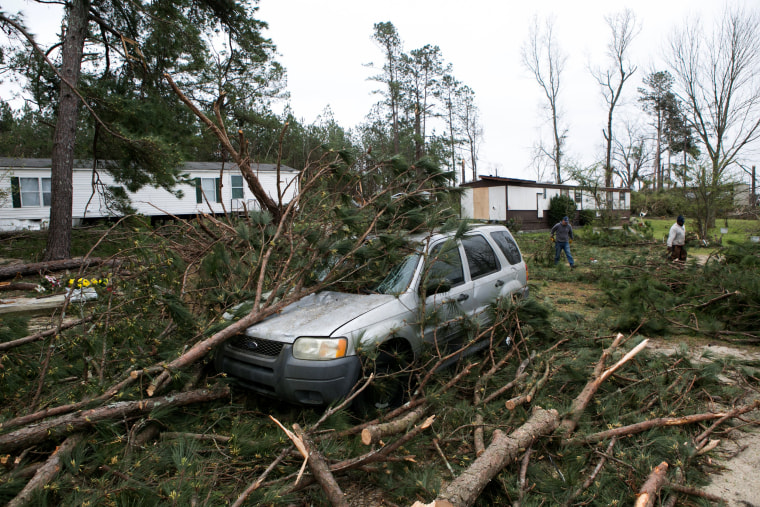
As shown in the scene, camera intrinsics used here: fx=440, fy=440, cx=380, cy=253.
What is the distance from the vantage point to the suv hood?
11.2ft

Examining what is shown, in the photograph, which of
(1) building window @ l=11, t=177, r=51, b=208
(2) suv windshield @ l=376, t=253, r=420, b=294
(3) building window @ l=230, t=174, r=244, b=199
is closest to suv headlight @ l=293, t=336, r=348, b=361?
(2) suv windshield @ l=376, t=253, r=420, b=294

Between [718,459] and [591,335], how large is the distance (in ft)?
7.30

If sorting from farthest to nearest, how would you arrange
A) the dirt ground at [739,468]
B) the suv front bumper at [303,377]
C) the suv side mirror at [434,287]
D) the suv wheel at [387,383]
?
Result: the suv side mirror at [434,287]
the suv wheel at [387,383]
the suv front bumper at [303,377]
the dirt ground at [739,468]

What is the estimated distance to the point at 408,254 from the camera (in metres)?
4.35

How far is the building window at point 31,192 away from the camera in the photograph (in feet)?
66.7

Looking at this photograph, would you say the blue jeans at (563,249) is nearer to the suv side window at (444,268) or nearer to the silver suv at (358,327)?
the silver suv at (358,327)

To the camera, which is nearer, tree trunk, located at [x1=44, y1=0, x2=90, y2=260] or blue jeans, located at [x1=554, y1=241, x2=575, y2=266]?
tree trunk, located at [x1=44, y1=0, x2=90, y2=260]

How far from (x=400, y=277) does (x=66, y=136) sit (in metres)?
12.6

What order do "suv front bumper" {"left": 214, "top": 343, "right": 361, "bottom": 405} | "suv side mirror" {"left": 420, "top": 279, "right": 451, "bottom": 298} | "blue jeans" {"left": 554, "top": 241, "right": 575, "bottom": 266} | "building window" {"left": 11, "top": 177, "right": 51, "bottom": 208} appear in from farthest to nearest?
1. "building window" {"left": 11, "top": 177, "right": 51, "bottom": 208}
2. "blue jeans" {"left": 554, "top": 241, "right": 575, "bottom": 266}
3. "suv side mirror" {"left": 420, "top": 279, "right": 451, "bottom": 298}
4. "suv front bumper" {"left": 214, "top": 343, "right": 361, "bottom": 405}

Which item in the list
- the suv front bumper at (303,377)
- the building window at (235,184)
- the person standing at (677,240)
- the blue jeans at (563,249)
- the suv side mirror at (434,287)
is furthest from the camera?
the building window at (235,184)

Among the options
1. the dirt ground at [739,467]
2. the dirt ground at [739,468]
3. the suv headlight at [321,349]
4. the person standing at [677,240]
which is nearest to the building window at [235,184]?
the person standing at [677,240]

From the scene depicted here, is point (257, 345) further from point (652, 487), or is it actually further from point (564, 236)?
point (564, 236)

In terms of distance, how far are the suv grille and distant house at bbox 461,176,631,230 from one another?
897 inches

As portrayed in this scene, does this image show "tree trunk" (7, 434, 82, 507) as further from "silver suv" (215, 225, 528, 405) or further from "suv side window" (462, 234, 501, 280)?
"suv side window" (462, 234, 501, 280)
